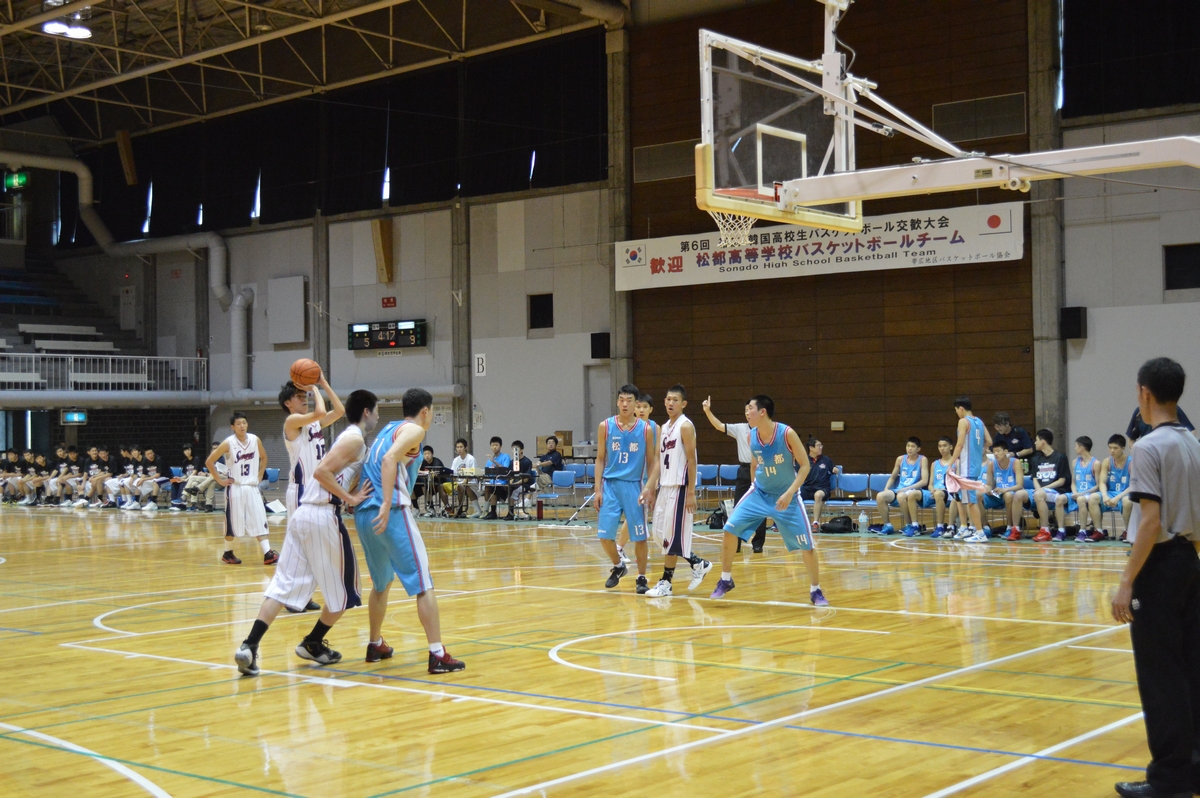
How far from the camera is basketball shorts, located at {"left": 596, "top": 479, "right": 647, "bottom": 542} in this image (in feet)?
33.0

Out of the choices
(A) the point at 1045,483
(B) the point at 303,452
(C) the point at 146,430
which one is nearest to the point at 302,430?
(B) the point at 303,452

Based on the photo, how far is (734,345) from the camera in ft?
68.8

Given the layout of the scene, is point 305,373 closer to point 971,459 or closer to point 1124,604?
point 1124,604

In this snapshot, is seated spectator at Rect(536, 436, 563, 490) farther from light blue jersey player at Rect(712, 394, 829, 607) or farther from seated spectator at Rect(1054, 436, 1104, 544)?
light blue jersey player at Rect(712, 394, 829, 607)

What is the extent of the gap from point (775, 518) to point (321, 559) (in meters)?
3.89

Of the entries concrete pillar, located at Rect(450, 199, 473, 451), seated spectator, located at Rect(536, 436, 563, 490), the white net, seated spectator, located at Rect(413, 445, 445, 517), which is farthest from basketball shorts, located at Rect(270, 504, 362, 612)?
concrete pillar, located at Rect(450, 199, 473, 451)

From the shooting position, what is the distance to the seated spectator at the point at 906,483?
1577 cm

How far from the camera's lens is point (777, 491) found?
949 cm

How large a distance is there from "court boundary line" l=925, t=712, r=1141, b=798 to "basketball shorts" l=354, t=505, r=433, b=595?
3.24 m

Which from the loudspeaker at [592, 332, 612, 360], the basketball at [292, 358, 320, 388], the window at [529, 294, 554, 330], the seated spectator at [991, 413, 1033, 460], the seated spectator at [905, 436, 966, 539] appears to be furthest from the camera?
the window at [529, 294, 554, 330]

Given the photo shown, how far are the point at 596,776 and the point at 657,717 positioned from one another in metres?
1.02

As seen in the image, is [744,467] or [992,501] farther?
[744,467]

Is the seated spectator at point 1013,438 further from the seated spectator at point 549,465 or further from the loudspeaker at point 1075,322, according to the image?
the seated spectator at point 549,465

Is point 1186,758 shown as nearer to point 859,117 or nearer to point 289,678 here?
point 289,678
